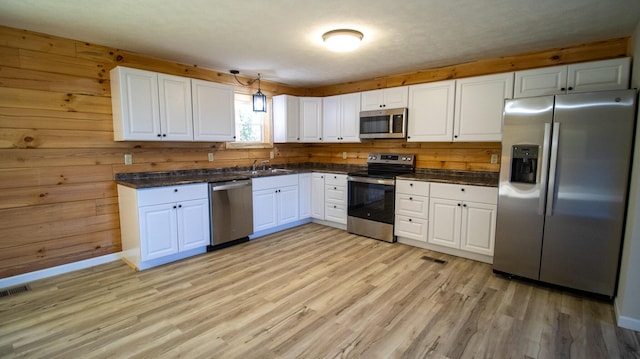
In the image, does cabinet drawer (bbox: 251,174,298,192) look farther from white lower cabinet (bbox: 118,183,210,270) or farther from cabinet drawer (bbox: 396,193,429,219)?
cabinet drawer (bbox: 396,193,429,219)

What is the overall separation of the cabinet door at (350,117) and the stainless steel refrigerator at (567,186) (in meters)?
2.17

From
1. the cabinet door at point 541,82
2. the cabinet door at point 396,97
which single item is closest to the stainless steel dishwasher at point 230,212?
the cabinet door at point 396,97

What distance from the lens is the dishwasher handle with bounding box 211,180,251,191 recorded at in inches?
145

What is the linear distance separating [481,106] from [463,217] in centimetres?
129

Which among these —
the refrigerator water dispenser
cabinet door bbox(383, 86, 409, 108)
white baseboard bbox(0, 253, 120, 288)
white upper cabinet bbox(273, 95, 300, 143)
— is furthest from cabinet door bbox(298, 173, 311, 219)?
the refrigerator water dispenser

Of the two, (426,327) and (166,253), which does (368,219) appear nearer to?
(426,327)

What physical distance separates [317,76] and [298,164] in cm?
165

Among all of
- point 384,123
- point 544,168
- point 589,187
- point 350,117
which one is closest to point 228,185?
point 350,117

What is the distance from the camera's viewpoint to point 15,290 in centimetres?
276

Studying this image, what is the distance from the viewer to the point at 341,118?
15.9 ft

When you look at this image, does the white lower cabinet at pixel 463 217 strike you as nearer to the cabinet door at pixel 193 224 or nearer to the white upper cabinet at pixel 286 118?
the white upper cabinet at pixel 286 118

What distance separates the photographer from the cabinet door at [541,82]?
304 cm

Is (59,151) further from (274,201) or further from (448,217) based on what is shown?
(448,217)

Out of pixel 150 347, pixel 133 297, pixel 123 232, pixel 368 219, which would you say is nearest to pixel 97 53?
pixel 123 232
